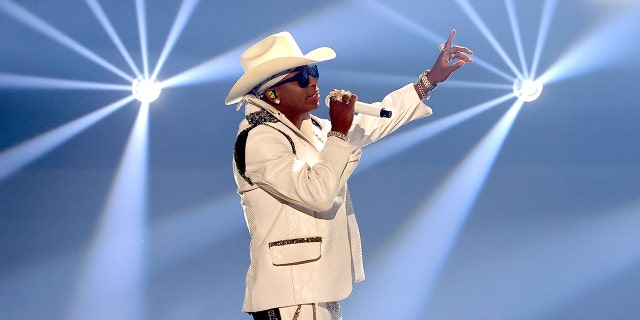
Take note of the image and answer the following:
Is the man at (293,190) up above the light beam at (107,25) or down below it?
below

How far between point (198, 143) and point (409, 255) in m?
1.26

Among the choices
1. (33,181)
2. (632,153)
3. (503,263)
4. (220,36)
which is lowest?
(503,263)

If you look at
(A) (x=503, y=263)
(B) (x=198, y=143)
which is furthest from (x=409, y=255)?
(B) (x=198, y=143)

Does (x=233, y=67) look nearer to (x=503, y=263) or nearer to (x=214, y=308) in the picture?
(x=214, y=308)

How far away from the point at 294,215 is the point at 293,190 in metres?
0.14

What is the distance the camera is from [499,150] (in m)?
4.89

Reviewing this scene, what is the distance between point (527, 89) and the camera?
4805 millimetres

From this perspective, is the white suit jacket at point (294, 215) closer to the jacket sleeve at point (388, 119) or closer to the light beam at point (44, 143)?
the jacket sleeve at point (388, 119)

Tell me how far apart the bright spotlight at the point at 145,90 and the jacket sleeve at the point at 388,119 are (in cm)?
202

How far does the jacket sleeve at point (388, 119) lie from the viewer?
2902 mm

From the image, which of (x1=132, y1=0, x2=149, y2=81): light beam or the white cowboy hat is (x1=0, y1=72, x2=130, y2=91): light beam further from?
the white cowboy hat

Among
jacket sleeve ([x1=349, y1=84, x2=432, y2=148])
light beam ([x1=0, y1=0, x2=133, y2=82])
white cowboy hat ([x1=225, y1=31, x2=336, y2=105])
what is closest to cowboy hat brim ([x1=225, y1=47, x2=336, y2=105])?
white cowboy hat ([x1=225, y1=31, x2=336, y2=105])

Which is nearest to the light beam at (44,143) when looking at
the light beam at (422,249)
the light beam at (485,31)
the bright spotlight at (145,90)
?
the bright spotlight at (145,90)

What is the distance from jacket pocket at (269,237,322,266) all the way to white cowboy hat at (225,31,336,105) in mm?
461
